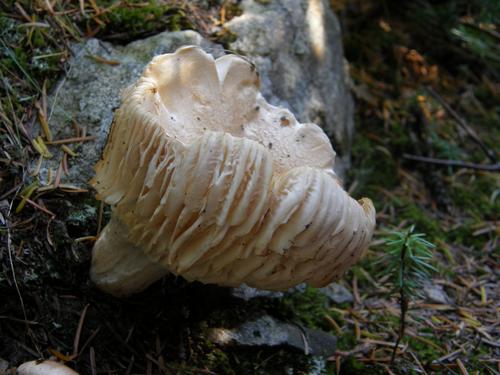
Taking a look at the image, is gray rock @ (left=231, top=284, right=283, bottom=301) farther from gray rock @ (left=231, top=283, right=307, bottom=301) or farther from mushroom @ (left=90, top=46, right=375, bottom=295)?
mushroom @ (left=90, top=46, right=375, bottom=295)

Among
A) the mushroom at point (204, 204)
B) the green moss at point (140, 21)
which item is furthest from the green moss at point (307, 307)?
the green moss at point (140, 21)

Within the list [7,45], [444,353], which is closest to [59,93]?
[7,45]

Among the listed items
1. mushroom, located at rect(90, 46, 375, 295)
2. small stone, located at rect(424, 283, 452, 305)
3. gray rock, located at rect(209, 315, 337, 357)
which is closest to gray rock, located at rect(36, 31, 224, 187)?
mushroom, located at rect(90, 46, 375, 295)

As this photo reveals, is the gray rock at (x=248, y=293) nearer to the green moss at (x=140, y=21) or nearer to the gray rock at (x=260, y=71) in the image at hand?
the gray rock at (x=260, y=71)

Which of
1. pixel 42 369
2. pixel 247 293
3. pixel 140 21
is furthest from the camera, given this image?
pixel 140 21

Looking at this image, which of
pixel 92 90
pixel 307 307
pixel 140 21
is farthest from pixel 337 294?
pixel 140 21

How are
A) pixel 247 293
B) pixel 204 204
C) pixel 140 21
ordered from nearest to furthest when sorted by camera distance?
pixel 204 204, pixel 247 293, pixel 140 21

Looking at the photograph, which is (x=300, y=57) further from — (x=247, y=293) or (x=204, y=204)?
(x=204, y=204)
